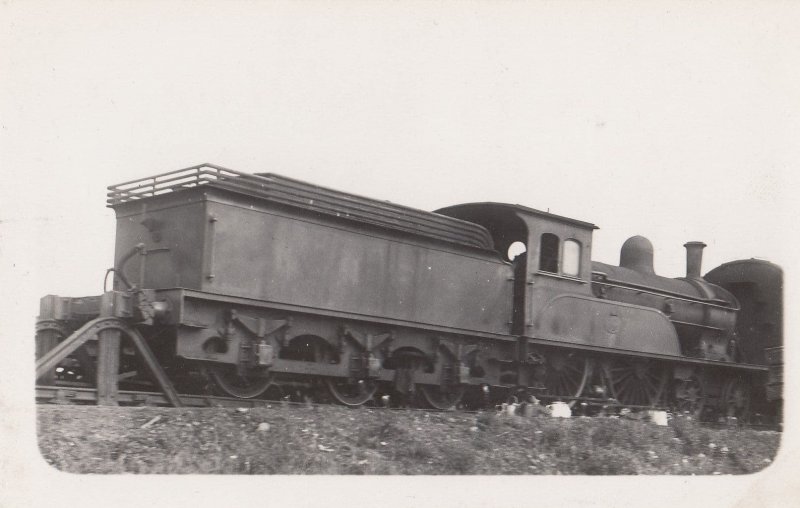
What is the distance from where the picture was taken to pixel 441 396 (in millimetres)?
11820

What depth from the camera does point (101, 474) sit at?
585cm

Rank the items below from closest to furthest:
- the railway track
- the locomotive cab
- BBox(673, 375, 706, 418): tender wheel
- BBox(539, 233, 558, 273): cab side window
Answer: the railway track < the locomotive cab < BBox(539, 233, 558, 273): cab side window < BBox(673, 375, 706, 418): tender wheel

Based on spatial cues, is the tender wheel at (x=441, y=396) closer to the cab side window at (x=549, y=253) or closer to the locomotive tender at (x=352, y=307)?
the locomotive tender at (x=352, y=307)

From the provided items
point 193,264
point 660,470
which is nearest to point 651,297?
point 660,470

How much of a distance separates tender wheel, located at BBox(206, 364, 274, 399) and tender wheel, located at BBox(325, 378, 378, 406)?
0.91m

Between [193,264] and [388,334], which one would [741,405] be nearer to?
[388,334]

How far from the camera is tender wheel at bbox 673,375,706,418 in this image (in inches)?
569

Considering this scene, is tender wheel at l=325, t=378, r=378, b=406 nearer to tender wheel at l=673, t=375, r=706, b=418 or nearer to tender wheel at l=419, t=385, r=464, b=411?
tender wheel at l=419, t=385, r=464, b=411

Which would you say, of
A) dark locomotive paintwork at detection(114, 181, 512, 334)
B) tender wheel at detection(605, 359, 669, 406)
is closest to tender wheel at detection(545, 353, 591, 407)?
tender wheel at detection(605, 359, 669, 406)

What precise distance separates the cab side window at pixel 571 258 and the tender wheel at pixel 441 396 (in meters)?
2.53

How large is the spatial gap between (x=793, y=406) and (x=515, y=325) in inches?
172

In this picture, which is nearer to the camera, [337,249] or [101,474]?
[101,474]
